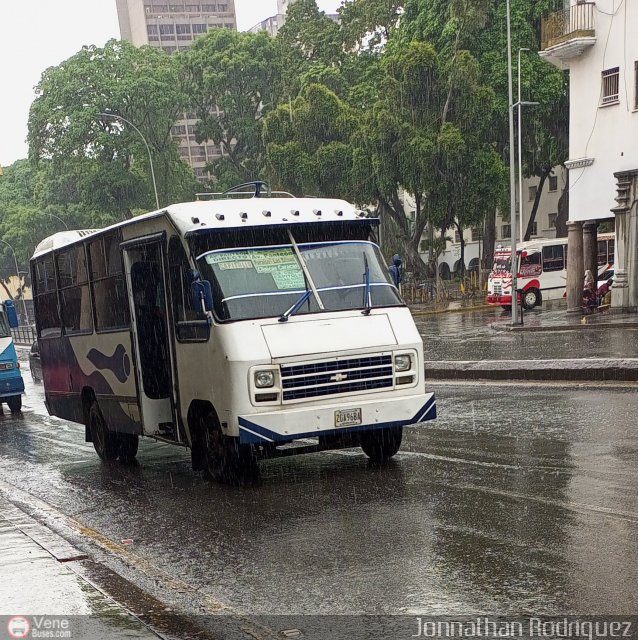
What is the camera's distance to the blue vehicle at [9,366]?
70.0ft

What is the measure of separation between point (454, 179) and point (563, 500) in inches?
1617

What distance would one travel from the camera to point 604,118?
105 feet

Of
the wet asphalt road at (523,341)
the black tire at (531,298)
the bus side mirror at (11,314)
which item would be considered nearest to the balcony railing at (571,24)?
the wet asphalt road at (523,341)

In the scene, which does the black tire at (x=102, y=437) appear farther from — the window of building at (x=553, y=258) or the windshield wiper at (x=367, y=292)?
the window of building at (x=553, y=258)

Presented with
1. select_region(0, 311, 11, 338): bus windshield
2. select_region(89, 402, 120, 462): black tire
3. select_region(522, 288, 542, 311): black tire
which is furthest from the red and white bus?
select_region(89, 402, 120, 462): black tire

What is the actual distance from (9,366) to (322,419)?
14403 millimetres

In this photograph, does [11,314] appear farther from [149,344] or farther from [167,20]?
[167,20]

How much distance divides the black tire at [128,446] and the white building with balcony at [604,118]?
22203 millimetres

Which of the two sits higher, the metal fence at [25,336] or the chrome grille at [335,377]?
the chrome grille at [335,377]

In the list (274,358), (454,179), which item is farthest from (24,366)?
(274,358)

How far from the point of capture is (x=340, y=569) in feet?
21.1

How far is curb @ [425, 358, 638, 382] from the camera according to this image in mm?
15875

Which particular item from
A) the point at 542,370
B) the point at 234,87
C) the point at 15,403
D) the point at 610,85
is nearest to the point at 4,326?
the point at 15,403

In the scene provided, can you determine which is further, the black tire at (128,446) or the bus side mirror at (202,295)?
the black tire at (128,446)
